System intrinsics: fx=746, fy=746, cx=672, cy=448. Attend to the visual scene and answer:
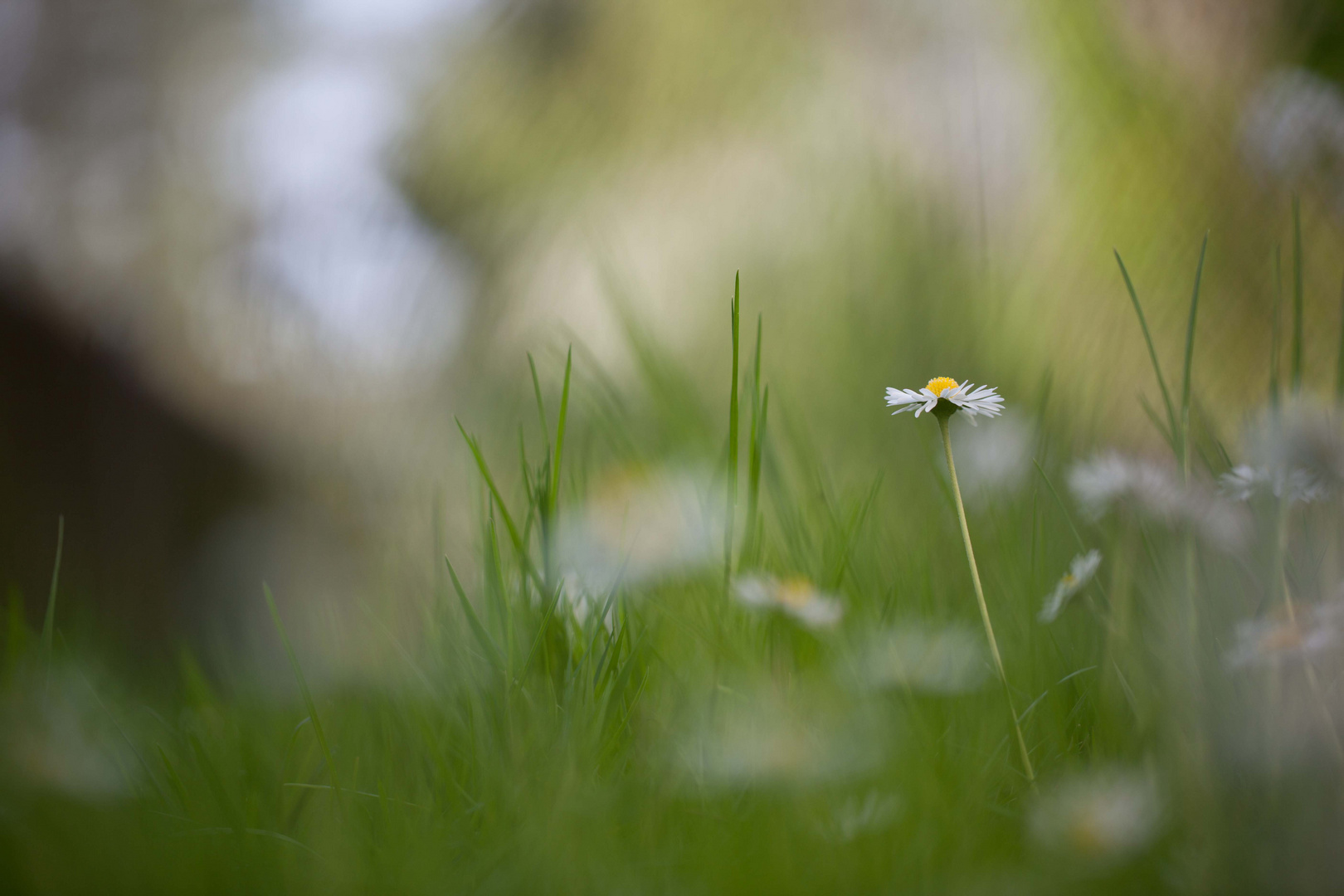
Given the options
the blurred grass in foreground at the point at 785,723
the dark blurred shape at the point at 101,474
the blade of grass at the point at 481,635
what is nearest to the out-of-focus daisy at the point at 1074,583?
the blurred grass in foreground at the point at 785,723

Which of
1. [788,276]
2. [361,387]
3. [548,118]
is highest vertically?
[548,118]

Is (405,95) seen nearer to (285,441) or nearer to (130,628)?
(285,441)

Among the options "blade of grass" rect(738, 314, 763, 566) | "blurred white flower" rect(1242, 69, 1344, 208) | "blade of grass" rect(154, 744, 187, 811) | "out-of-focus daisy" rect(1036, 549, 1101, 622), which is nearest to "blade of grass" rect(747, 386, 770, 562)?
"blade of grass" rect(738, 314, 763, 566)

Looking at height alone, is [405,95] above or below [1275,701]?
above

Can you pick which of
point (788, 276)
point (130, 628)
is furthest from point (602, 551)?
point (130, 628)

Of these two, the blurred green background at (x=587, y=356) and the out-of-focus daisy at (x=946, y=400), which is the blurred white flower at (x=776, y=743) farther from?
the out-of-focus daisy at (x=946, y=400)

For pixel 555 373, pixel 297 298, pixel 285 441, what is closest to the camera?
pixel 555 373

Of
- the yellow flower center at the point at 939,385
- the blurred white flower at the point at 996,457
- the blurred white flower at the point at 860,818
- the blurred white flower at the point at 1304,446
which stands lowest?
the blurred white flower at the point at 860,818

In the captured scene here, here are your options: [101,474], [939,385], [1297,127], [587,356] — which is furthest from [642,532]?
[101,474]
